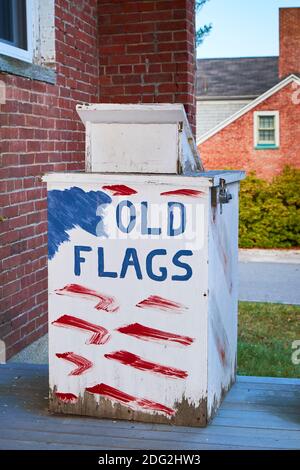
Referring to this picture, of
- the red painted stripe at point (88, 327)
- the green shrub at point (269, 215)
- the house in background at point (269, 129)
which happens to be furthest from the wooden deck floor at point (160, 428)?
the house in background at point (269, 129)

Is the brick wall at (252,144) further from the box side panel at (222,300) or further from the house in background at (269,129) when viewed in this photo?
the box side panel at (222,300)

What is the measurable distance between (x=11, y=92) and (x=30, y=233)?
3.35ft

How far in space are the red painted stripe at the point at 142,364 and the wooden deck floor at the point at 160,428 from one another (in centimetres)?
25

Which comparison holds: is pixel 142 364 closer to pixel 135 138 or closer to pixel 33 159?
pixel 135 138

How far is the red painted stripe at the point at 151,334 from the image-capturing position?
318cm

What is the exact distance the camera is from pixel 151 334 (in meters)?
3.21

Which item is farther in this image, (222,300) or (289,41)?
(289,41)

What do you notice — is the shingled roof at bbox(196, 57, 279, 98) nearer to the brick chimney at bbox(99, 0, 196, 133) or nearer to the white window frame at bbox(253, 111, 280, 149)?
the white window frame at bbox(253, 111, 280, 149)

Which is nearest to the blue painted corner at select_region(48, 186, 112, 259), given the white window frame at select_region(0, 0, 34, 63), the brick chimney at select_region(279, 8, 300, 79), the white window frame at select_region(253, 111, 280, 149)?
the white window frame at select_region(0, 0, 34, 63)

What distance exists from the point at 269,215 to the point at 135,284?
1594cm

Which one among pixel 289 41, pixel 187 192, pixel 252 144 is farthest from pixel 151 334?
pixel 289 41

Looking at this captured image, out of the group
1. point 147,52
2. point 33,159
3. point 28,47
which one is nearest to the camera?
point 33,159

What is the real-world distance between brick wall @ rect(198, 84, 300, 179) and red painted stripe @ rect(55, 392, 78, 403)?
19866 millimetres

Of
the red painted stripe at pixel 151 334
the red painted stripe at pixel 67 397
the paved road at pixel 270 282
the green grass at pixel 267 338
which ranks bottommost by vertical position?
the paved road at pixel 270 282
